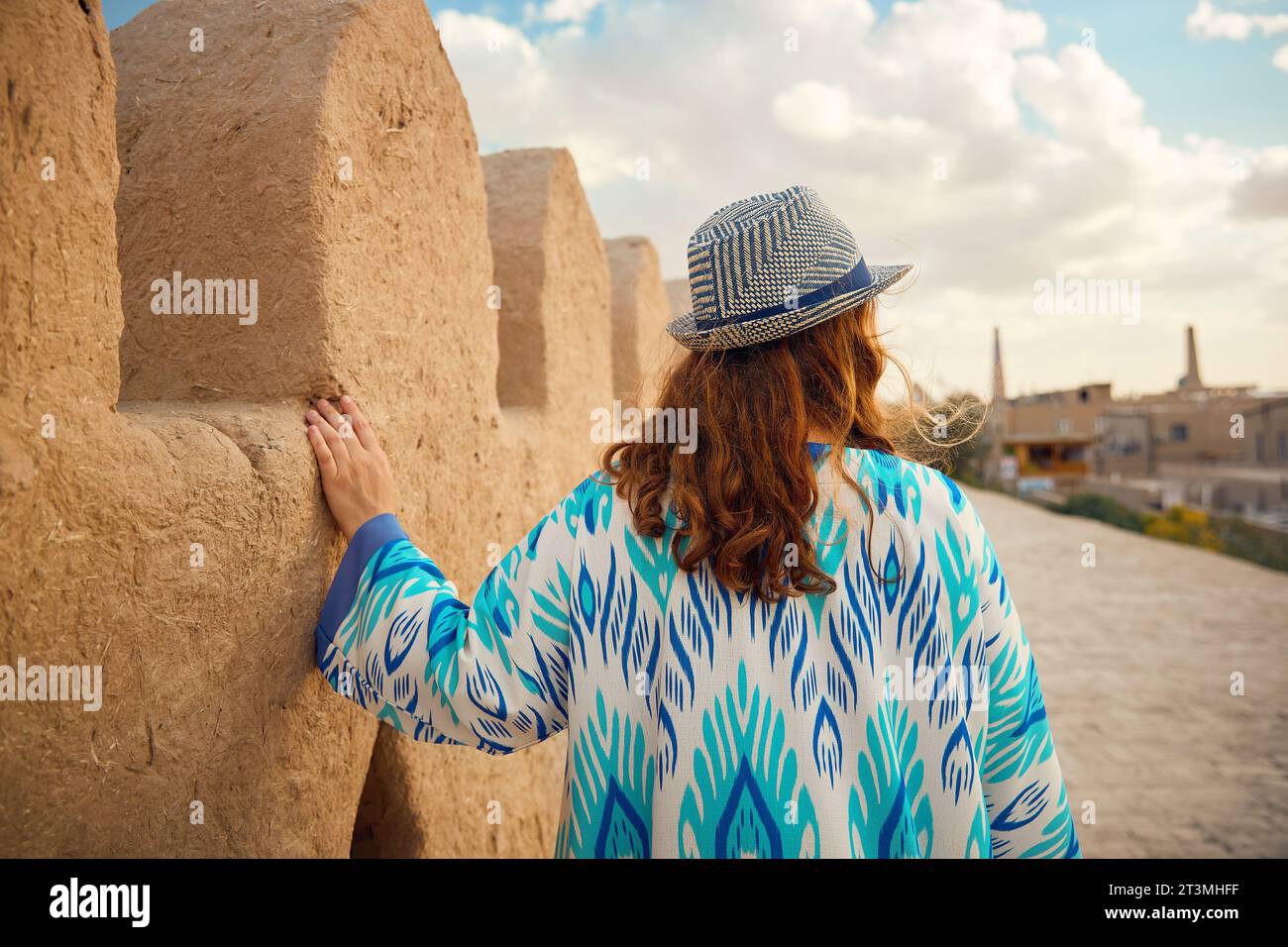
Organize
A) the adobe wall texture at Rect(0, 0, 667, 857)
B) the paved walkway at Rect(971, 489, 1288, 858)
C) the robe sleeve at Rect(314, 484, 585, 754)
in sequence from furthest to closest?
the paved walkway at Rect(971, 489, 1288, 858), the robe sleeve at Rect(314, 484, 585, 754), the adobe wall texture at Rect(0, 0, 667, 857)

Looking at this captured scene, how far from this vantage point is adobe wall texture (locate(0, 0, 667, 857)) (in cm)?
131

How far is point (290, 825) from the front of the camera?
71.7 inches

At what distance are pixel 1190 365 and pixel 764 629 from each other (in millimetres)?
59449

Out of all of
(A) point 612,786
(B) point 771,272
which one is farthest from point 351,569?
(B) point 771,272

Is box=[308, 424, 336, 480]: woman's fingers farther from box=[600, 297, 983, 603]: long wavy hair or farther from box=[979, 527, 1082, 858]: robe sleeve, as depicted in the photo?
box=[979, 527, 1082, 858]: robe sleeve

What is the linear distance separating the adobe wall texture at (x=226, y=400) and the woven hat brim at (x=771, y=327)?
2.63ft

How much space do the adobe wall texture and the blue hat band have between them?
0.82 m

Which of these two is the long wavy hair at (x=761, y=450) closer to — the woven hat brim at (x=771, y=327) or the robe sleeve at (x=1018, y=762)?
the woven hat brim at (x=771, y=327)

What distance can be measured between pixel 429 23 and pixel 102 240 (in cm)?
127

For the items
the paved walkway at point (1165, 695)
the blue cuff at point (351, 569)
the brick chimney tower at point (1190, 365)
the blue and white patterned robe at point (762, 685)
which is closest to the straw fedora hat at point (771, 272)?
the blue and white patterned robe at point (762, 685)

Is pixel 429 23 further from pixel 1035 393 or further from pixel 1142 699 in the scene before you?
pixel 1035 393

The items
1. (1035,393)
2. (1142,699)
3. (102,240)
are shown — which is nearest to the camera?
(102,240)

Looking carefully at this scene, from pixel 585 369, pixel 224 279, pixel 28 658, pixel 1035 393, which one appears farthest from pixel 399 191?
pixel 1035 393

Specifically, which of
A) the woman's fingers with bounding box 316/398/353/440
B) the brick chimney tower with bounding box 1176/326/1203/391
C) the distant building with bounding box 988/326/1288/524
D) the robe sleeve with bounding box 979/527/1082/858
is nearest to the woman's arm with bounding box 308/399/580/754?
the woman's fingers with bounding box 316/398/353/440
